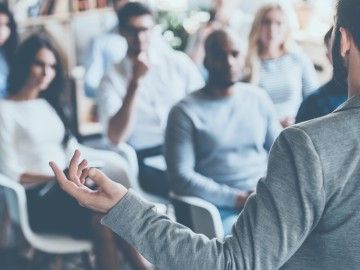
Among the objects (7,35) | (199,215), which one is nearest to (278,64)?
(199,215)

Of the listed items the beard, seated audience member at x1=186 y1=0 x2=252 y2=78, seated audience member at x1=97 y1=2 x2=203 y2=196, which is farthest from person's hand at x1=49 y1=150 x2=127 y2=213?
seated audience member at x1=186 y1=0 x2=252 y2=78

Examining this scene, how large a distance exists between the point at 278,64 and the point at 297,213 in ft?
7.98

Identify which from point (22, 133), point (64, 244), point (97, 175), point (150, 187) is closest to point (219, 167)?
point (150, 187)

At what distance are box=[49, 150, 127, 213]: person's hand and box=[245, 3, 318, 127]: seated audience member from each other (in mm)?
2159

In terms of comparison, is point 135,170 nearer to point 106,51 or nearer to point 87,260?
point 87,260

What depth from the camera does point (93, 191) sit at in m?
0.77

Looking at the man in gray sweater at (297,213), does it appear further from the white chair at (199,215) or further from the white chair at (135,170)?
the white chair at (135,170)

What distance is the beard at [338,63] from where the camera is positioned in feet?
2.48

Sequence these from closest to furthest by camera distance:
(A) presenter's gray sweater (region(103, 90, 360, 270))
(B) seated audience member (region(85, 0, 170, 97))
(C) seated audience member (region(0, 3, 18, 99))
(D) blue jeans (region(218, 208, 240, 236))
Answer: (A) presenter's gray sweater (region(103, 90, 360, 270)), (D) blue jeans (region(218, 208, 240, 236)), (C) seated audience member (region(0, 3, 18, 99)), (B) seated audience member (region(85, 0, 170, 97))

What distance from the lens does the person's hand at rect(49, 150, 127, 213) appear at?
754 millimetres

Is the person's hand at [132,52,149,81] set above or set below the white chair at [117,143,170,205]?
above

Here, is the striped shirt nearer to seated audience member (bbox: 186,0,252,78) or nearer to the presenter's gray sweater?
seated audience member (bbox: 186,0,252,78)

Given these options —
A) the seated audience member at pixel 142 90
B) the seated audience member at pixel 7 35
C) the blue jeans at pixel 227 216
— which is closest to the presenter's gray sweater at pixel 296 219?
the blue jeans at pixel 227 216

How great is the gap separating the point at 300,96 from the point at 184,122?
107 centimetres
